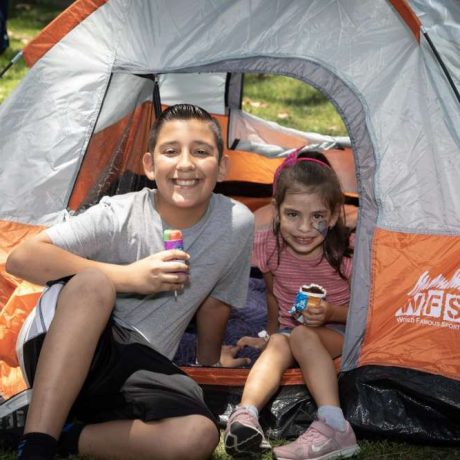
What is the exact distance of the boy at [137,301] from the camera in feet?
7.66

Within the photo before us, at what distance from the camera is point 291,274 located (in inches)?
122

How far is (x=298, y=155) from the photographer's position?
11.5 feet

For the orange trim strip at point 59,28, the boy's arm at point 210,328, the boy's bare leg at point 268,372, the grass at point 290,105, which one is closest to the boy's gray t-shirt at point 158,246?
the boy's arm at point 210,328

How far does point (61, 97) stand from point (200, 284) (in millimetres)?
866

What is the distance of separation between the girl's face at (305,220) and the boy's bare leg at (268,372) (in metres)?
0.36

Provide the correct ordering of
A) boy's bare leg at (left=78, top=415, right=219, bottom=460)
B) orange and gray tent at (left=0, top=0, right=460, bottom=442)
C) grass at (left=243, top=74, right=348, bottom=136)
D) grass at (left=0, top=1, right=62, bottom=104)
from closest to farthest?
1. boy's bare leg at (left=78, top=415, right=219, bottom=460)
2. orange and gray tent at (left=0, top=0, right=460, bottom=442)
3. grass at (left=243, top=74, right=348, bottom=136)
4. grass at (left=0, top=1, right=62, bottom=104)

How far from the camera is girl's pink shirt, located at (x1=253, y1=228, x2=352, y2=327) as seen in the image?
10.0ft

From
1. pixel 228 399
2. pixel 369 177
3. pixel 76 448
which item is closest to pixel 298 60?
pixel 369 177

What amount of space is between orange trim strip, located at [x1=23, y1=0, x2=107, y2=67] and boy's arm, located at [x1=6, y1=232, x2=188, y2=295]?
86 centimetres

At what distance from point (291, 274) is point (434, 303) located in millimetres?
547

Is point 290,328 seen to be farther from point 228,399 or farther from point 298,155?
point 298,155

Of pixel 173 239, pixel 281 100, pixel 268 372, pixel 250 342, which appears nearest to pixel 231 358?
pixel 250 342

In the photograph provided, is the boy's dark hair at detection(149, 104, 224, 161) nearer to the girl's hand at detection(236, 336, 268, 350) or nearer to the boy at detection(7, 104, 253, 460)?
the boy at detection(7, 104, 253, 460)

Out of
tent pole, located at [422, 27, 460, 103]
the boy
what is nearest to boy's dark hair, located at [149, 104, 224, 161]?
the boy
